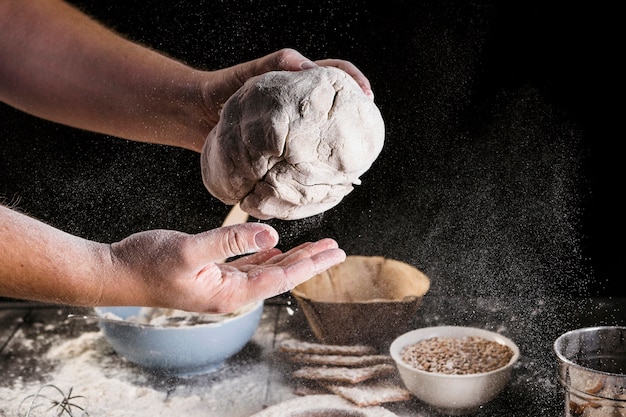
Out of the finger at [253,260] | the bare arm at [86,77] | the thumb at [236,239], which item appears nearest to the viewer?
the thumb at [236,239]

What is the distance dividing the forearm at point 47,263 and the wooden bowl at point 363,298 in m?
0.65

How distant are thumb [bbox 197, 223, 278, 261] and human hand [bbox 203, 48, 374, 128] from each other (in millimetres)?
380

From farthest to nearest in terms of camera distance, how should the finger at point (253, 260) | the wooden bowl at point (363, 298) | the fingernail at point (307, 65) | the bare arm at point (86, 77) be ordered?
1. the wooden bowl at point (363, 298)
2. the bare arm at point (86, 77)
3. the finger at point (253, 260)
4. the fingernail at point (307, 65)

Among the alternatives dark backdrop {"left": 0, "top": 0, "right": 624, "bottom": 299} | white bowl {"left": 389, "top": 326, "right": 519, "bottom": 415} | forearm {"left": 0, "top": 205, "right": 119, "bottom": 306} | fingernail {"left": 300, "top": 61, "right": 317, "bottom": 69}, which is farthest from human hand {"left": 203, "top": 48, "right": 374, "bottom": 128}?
white bowl {"left": 389, "top": 326, "right": 519, "bottom": 415}

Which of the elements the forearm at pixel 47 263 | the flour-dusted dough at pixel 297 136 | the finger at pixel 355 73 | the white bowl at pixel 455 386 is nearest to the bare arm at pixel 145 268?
the forearm at pixel 47 263

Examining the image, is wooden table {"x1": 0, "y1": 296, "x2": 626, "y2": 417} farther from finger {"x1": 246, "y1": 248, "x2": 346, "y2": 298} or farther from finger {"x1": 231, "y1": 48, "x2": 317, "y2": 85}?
finger {"x1": 231, "y1": 48, "x2": 317, "y2": 85}

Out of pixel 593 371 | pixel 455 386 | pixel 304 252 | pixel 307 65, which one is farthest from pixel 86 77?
pixel 593 371

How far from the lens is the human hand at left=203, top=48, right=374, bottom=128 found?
1.44 meters

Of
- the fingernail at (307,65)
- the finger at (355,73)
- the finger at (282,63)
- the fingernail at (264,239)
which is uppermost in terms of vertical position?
the finger at (282,63)

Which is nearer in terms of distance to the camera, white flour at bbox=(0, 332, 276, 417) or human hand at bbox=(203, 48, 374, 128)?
human hand at bbox=(203, 48, 374, 128)

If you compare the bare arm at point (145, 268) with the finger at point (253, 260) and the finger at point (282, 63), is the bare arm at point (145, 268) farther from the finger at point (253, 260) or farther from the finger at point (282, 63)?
the finger at point (282, 63)

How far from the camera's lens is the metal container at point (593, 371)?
146 cm

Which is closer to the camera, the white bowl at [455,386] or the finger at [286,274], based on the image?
the finger at [286,274]

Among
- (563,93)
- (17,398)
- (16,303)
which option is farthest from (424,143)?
(16,303)
